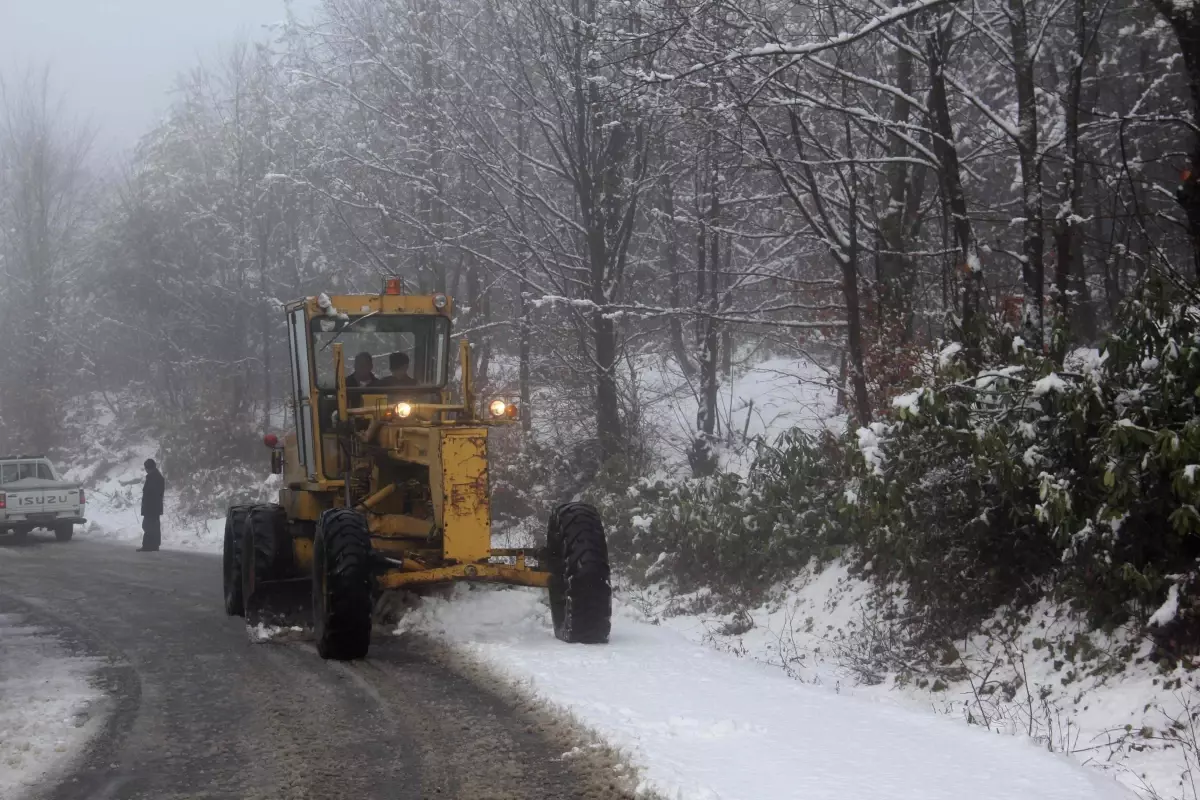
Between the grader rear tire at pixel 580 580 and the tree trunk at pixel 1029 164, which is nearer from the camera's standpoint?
the grader rear tire at pixel 580 580

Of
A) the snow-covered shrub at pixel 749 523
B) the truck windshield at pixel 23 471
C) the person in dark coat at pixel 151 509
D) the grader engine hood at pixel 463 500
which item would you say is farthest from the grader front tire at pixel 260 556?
the truck windshield at pixel 23 471

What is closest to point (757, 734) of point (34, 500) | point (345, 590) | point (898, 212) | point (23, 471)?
point (345, 590)

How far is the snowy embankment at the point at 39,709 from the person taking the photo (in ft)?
21.2

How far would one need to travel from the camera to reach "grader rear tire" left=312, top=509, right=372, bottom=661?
876 cm

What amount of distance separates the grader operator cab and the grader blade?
0.01 m

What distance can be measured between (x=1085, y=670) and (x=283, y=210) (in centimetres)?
2962

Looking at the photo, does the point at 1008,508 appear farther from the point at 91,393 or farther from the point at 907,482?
the point at 91,393

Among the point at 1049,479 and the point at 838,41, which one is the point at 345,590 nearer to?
the point at 1049,479

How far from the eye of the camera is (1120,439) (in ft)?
22.2

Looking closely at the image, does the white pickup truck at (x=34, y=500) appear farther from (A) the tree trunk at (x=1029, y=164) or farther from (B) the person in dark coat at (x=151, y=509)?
(A) the tree trunk at (x=1029, y=164)

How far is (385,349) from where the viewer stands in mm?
11297

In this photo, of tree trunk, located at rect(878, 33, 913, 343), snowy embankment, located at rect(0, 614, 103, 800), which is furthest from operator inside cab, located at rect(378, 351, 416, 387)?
tree trunk, located at rect(878, 33, 913, 343)

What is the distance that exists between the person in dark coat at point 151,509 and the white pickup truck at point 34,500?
311 centimetres

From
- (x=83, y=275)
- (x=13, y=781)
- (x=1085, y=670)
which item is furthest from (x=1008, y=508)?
(x=83, y=275)
